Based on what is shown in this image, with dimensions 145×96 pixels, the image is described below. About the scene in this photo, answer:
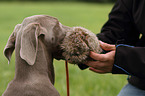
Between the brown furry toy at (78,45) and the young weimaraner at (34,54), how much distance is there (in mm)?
135

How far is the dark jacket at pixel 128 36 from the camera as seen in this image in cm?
256

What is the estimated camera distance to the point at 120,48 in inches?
102

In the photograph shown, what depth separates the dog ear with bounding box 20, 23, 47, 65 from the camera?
7.11 feet

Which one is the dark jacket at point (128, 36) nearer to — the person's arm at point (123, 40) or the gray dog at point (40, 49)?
the person's arm at point (123, 40)

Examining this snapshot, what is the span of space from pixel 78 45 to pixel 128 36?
4.22ft

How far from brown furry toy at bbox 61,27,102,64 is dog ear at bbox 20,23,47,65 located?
1.20 feet

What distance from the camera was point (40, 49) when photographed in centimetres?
241

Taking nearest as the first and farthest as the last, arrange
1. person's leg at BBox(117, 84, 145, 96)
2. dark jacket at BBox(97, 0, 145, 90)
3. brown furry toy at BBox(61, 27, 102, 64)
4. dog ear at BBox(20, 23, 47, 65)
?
dog ear at BBox(20, 23, 47, 65) < brown furry toy at BBox(61, 27, 102, 64) < dark jacket at BBox(97, 0, 145, 90) < person's leg at BBox(117, 84, 145, 96)

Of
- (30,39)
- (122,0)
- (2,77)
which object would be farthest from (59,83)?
(30,39)

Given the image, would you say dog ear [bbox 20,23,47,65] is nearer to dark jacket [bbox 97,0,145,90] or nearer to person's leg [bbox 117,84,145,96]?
dark jacket [bbox 97,0,145,90]

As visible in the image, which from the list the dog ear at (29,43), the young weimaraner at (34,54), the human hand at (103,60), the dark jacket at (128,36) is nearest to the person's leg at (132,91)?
the dark jacket at (128,36)

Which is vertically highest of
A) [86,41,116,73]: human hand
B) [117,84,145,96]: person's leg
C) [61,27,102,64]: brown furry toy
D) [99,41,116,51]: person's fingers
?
[61,27,102,64]: brown furry toy

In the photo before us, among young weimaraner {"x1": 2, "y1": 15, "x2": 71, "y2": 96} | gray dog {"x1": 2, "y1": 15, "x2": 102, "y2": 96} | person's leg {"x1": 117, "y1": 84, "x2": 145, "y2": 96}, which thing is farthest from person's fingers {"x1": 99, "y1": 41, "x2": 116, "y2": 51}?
person's leg {"x1": 117, "y1": 84, "x2": 145, "y2": 96}

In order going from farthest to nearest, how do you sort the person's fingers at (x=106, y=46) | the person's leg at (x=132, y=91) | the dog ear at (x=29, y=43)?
the person's leg at (x=132, y=91), the person's fingers at (x=106, y=46), the dog ear at (x=29, y=43)
